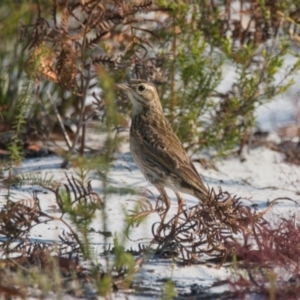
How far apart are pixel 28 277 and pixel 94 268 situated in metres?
0.32

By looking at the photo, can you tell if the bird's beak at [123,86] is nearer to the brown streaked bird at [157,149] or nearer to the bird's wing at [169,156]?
the brown streaked bird at [157,149]

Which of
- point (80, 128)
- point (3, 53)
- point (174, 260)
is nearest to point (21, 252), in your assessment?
point (174, 260)

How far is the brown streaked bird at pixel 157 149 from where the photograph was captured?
655cm

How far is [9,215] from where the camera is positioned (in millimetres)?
5066

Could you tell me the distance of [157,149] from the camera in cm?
675

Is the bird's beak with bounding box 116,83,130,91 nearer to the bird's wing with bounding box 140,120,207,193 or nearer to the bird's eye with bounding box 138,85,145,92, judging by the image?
the bird's eye with bounding box 138,85,145,92

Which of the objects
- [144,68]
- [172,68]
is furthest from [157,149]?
[172,68]

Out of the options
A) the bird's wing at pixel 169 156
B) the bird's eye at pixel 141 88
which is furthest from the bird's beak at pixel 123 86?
the bird's wing at pixel 169 156

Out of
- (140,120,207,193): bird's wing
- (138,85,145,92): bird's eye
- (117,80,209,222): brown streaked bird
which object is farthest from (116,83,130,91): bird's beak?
(140,120,207,193): bird's wing

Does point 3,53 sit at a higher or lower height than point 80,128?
higher

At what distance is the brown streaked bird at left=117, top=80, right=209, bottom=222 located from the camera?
21.5 feet

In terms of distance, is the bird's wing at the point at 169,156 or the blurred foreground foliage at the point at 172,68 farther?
the blurred foreground foliage at the point at 172,68

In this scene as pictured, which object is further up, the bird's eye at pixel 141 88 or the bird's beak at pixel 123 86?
the bird's beak at pixel 123 86

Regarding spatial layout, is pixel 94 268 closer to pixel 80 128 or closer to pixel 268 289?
pixel 268 289
